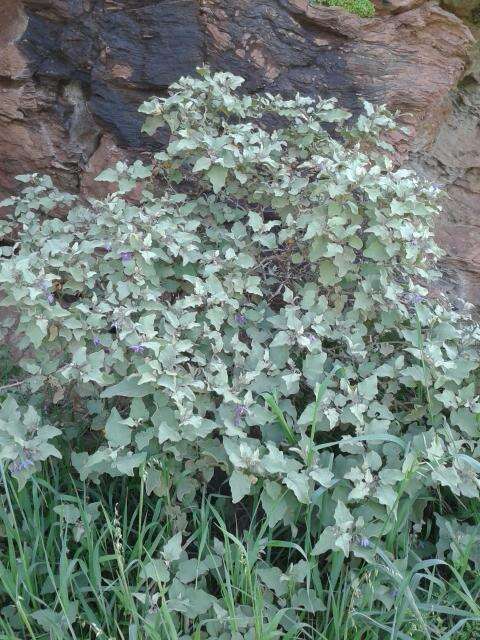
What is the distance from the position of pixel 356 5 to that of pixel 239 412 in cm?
176

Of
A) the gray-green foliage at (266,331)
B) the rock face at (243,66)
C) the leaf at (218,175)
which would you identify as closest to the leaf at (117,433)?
the gray-green foliage at (266,331)

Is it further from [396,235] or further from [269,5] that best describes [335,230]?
[269,5]

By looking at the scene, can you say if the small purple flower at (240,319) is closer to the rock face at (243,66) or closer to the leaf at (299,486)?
the leaf at (299,486)

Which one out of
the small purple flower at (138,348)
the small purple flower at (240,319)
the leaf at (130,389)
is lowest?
the leaf at (130,389)

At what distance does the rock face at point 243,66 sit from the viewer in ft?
9.59

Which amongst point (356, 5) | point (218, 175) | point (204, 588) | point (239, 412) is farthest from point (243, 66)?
point (204, 588)

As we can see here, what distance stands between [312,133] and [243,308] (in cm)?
70

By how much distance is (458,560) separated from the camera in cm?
195

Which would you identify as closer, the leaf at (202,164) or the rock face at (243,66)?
the leaf at (202,164)

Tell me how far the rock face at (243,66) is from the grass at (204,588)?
1.53 meters

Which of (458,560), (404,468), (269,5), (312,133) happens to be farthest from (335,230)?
(269,5)

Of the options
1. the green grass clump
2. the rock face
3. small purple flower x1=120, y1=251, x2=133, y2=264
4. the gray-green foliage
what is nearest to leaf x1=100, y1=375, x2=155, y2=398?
the gray-green foliage

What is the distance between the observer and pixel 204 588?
2.02 metres

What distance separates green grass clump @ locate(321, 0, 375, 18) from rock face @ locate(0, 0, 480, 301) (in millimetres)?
35
